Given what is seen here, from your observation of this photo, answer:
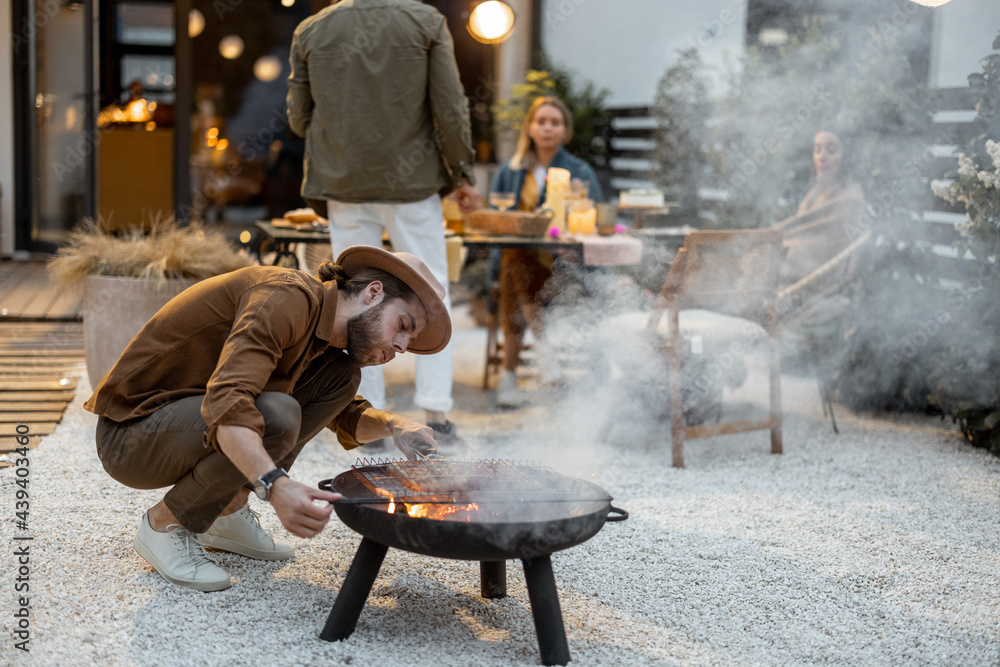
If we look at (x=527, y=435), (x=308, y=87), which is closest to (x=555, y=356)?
(x=527, y=435)

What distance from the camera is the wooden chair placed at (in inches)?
136

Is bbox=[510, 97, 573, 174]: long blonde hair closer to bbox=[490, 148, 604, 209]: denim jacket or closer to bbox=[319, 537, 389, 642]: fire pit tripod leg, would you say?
bbox=[490, 148, 604, 209]: denim jacket

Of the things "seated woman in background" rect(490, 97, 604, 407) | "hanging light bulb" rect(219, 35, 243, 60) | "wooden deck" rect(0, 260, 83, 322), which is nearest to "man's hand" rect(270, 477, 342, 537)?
"seated woman in background" rect(490, 97, 604, 407)

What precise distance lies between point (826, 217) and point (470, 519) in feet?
10.3

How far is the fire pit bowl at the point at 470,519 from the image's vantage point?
182 centimetres

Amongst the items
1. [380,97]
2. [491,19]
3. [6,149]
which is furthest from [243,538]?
[6,149]

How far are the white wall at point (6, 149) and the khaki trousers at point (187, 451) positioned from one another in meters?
6.41

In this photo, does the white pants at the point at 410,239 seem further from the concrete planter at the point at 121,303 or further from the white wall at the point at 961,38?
the white wall at the point at 961,38

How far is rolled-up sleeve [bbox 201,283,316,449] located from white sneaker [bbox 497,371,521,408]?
241 centimetres

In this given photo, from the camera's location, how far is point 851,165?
4.45m

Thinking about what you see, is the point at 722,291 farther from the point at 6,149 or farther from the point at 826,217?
the point at 6,149

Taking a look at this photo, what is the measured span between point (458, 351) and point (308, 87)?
239 centimetres

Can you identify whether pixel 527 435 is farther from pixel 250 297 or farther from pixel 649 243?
pixel 250 297

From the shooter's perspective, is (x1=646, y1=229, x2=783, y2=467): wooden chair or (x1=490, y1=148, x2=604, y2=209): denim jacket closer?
(x1=646, y1=229, x2=783, y2=467): wooden chair
